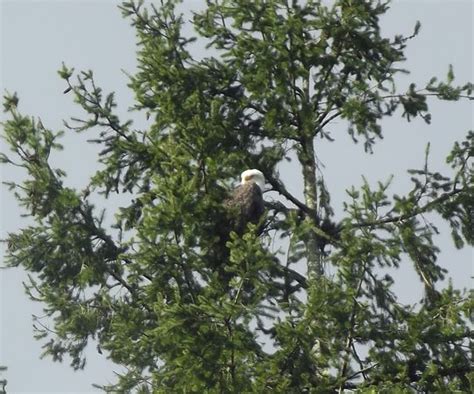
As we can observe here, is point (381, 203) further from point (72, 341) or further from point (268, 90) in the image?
point (72, 341)

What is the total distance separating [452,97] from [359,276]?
447 centimetres

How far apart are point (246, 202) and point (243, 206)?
0.06 meters

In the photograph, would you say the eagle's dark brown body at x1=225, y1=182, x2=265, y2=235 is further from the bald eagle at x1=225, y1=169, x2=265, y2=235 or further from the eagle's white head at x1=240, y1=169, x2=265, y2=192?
the eagle's white head at x1=240, y1=169, x2=265, y2=192

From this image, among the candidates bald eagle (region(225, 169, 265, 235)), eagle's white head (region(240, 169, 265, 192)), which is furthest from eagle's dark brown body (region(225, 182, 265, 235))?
eagle's white head (region(240, 169, 265, 192))

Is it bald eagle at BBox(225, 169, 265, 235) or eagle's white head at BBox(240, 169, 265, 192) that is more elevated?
eagle's white head at BBox(240, 169, 265, 192)

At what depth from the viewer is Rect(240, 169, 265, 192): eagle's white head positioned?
1792cm

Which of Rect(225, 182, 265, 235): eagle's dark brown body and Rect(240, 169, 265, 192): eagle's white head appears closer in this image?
Rect(225, 182, 265, 235): eagle's dark brown body

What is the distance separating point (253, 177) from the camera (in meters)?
17.9

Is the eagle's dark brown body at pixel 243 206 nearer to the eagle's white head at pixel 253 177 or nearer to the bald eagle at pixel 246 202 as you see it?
the bald eagle at pixel 246 202

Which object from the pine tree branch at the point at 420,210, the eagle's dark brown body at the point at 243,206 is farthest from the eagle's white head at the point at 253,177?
the pine tree branch at the point at 420,210

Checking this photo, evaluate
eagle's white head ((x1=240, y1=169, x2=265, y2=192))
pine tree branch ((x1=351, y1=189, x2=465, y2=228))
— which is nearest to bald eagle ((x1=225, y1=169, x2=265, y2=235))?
eagle's white head ((x1=240, y1=169, x2=265, y2=192))

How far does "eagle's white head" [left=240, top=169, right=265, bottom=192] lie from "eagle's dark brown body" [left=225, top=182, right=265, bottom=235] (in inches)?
4.6

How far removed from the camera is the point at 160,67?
18.1 m

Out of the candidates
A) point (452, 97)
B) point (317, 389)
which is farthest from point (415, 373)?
point (452, 97)
